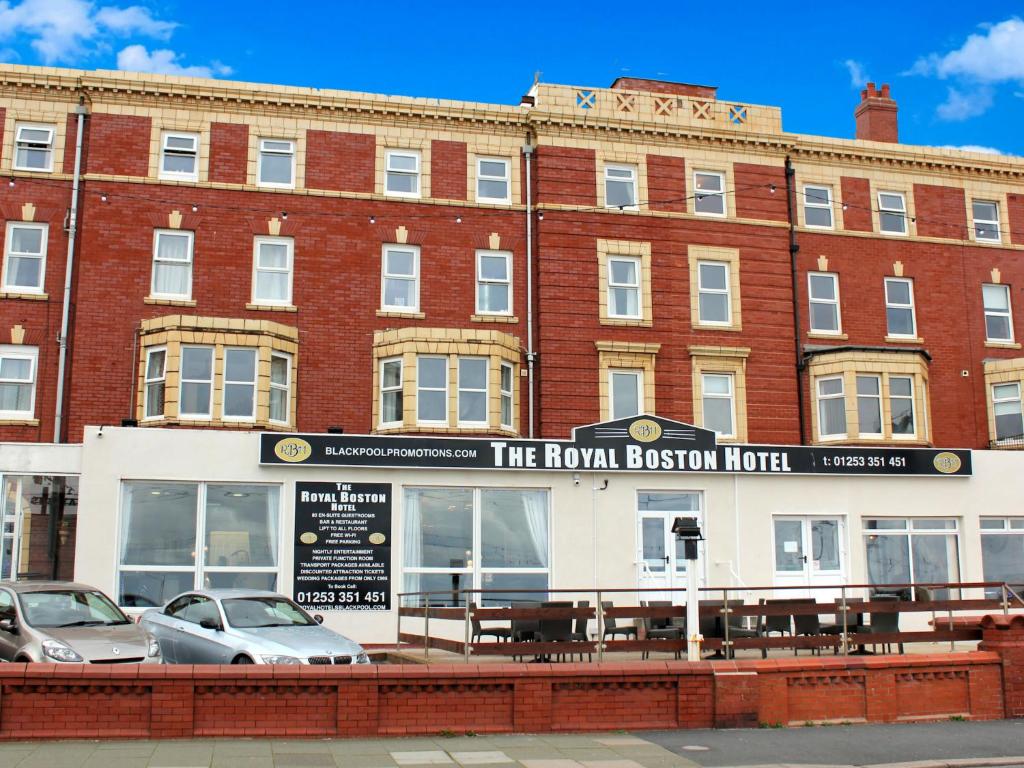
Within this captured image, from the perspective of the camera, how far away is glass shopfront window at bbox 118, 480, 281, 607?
918 inches

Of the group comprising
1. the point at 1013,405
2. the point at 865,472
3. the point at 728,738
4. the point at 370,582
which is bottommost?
the point at 728,738

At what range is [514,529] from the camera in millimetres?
25438

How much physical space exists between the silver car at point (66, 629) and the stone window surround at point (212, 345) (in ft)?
28.8

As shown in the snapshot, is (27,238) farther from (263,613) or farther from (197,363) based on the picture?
(263,613)

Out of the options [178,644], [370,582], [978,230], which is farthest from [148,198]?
[978,230]

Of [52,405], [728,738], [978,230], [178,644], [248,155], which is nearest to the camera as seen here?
[728,738]

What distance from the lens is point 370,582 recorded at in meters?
24.2

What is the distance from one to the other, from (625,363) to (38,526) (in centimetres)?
1445

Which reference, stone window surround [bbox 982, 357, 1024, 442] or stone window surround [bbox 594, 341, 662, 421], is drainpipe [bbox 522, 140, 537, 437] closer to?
stone window surround [bbox 594, 341, 662, 421]

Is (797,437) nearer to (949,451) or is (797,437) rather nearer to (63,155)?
(949,451)

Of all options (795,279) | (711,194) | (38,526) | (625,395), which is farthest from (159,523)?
(795,279)

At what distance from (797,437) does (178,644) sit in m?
18.1

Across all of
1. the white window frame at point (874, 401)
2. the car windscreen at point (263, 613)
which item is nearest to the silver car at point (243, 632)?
the car windscreen at point (263, 613)

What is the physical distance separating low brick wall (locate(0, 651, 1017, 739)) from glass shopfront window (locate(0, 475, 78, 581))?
11.7m
